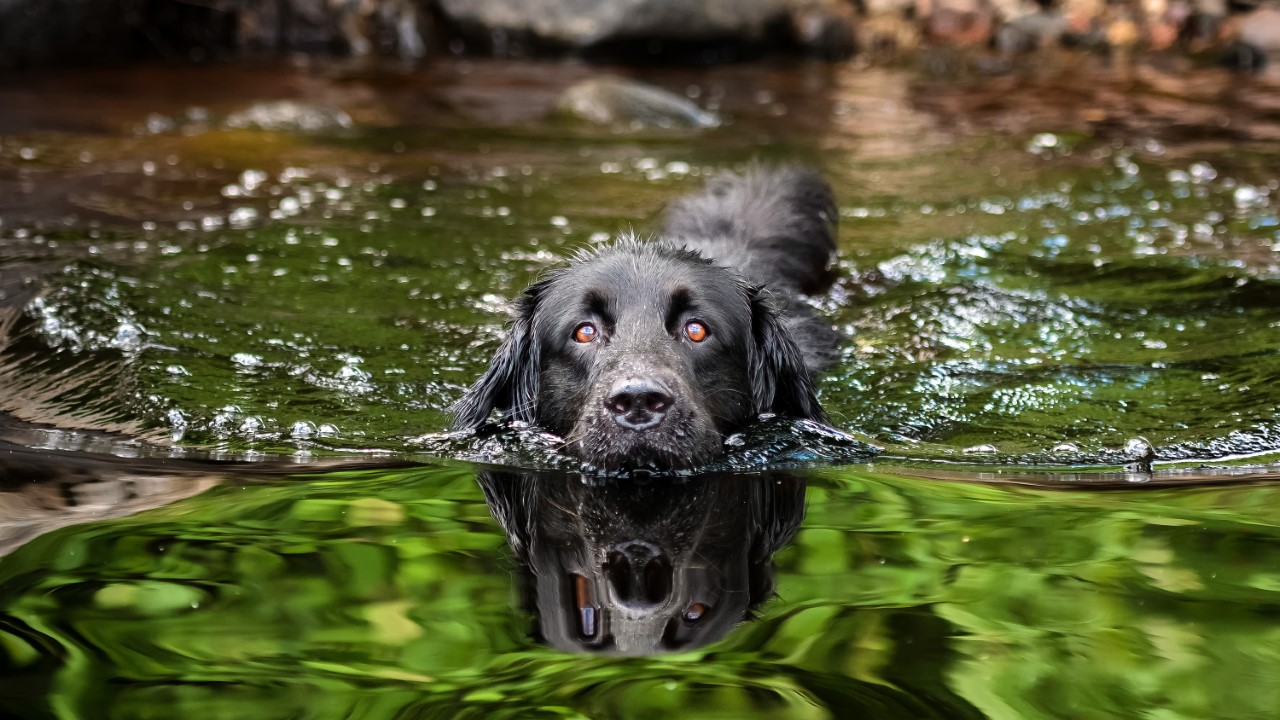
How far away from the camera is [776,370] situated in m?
5.18

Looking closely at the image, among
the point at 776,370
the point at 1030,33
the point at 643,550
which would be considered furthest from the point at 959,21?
the point at 643,550

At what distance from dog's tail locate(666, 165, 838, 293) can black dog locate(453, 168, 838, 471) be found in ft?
2.90

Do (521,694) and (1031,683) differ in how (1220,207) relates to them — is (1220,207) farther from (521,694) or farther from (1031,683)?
(521,694)

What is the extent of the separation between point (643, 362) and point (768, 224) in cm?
268

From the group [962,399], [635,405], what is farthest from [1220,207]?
[635,405]

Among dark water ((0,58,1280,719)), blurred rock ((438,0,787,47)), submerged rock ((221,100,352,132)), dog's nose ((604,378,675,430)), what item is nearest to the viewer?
dark water ((0,58,1280,719))

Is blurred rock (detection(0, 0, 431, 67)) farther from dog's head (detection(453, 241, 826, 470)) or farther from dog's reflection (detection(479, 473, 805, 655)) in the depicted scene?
dog's reflection (detection(479, 473, 805, 655))

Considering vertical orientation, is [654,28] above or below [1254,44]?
above

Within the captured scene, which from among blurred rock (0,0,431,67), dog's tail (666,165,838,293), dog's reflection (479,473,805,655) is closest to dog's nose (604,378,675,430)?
dog's reflection (479,473,805,655)

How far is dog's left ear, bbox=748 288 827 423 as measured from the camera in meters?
5.12

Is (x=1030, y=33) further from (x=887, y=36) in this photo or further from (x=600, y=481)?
(x=600, y=481)

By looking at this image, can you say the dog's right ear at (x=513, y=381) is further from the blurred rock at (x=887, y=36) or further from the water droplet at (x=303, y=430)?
the blurred rock at (x=887, y=36)

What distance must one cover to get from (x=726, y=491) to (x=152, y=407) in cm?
228

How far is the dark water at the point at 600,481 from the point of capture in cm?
279
